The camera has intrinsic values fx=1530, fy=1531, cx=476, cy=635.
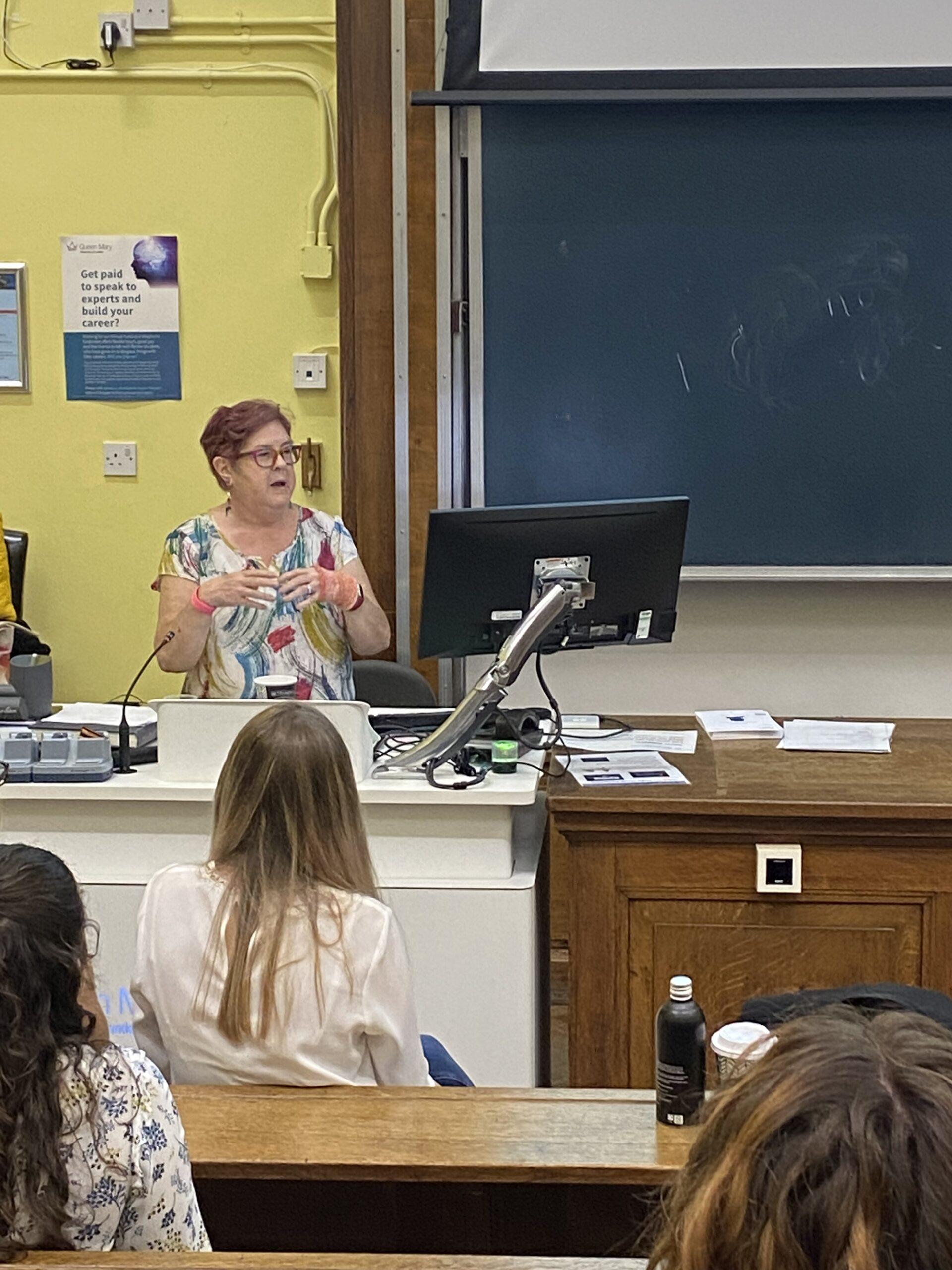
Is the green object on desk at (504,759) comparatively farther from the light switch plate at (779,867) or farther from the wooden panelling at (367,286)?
the wooden panelling at (367,286)

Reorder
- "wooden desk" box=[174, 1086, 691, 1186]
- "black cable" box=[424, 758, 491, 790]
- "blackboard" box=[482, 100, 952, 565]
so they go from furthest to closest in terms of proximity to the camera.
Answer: "blackboard" box=[482, 100, 952, 565] < "black cable" box=[424, 758, 491, 790] < "wooden desk" box=[174, 1086, 691, 1186]

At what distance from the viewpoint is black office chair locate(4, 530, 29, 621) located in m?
4.43

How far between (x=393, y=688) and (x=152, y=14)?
220 centimetres

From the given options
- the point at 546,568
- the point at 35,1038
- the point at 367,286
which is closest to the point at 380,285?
the point at 367,286

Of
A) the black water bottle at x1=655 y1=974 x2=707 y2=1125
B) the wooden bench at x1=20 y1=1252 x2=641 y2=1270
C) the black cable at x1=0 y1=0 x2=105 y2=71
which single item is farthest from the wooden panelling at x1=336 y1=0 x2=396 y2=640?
the wooden bench at x1=20 y1=1252 x2=641 y2=1270

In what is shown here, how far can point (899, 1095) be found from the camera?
800mm

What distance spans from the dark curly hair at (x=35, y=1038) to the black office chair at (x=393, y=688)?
2.32 meters

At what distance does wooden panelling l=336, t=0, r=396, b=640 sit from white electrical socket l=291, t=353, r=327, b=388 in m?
0.12

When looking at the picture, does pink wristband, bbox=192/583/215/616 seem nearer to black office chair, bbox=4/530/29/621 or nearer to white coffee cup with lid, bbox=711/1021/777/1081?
black office chair, bbox=4/530/29/621

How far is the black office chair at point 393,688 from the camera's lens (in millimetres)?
3684

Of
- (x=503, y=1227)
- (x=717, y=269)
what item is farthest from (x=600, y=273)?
(x=503, y=1227)

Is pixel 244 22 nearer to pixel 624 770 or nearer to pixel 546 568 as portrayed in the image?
pixel 546 568

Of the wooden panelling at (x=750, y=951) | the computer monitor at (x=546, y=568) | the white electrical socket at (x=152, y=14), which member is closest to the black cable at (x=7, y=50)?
the white electrical socket at (x=152, y=14)

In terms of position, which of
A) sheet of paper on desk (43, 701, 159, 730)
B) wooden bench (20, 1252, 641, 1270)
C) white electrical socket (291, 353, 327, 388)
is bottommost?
wooden bench (20, 1252, 641, 1270)
